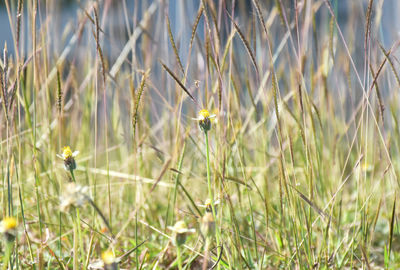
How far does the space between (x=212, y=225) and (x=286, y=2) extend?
A: 1.85 feet

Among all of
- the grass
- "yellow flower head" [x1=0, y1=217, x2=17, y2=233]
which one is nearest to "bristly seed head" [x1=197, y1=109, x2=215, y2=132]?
the grass

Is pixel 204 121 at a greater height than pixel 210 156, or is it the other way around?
pixel 204 121

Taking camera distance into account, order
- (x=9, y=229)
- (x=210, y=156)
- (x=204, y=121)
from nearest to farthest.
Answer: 1. (x=9, y=229)
2. (x=204, y=121)
3. (x=210, y=156)

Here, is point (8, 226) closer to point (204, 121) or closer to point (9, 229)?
point (9, 229)

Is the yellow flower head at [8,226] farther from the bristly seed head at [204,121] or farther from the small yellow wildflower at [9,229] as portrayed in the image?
the bristly seed head at [204,121]

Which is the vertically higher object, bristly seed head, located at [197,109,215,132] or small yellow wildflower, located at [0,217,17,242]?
bristly seed head, located at [197,109,215,132]

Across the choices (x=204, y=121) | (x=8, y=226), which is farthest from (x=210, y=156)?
(x=8, y=226)

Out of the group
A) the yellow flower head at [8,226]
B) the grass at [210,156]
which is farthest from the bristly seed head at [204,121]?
the yellow flower head at [8,226]

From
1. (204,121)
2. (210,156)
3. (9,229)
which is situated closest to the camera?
(9,229)

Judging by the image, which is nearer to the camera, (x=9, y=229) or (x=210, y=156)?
(x=9, y=229)

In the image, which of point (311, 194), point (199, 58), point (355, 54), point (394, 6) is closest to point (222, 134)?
point (311, 194)

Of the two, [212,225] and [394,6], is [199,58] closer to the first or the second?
[212,225]

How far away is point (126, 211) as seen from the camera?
1.00 metres

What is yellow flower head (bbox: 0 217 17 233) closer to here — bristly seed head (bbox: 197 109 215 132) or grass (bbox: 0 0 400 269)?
grass (bbox: 0 0 400 269)
